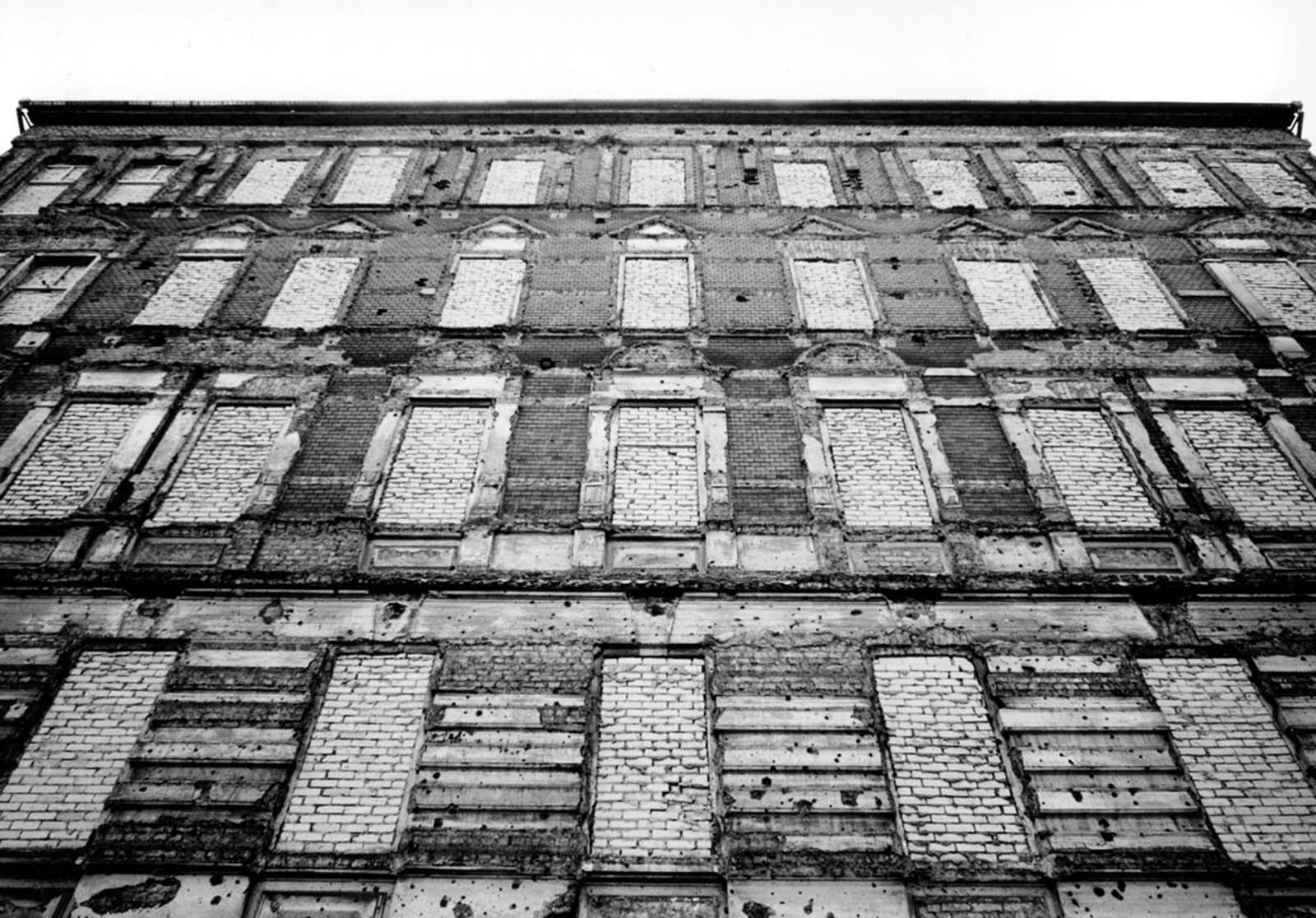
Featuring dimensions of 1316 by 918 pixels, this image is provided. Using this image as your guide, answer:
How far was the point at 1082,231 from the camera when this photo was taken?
10.6 m

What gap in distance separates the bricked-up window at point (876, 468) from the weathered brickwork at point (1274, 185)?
835 centimetres

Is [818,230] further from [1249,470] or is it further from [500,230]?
[1249,470]

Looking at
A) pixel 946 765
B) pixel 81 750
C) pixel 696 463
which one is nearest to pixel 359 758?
pixel 81 750

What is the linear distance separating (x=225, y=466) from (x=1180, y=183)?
14313 millimetres

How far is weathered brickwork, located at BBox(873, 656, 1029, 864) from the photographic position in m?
5.53

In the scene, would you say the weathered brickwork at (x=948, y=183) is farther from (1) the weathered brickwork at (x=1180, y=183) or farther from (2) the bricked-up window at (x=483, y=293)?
(2) the bricked-up window at (x=483, y=293)

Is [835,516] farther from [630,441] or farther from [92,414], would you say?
[92,414]

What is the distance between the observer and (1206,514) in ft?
24.4

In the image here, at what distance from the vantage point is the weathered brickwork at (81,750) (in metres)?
5.53

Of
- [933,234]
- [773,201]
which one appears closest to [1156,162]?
[933,234]

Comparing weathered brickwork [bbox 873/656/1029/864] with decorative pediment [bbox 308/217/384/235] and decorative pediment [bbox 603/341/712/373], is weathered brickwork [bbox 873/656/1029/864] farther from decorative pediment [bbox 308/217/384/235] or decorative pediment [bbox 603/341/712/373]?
decorative pediment [bbox 308/217/384/235]

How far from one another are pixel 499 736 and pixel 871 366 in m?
5.84

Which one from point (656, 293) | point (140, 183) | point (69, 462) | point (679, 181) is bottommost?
point (69, 462)

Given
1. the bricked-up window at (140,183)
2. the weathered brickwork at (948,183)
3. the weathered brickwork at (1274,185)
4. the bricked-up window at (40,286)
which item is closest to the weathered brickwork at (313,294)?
the bricked-up window at (40,286)
